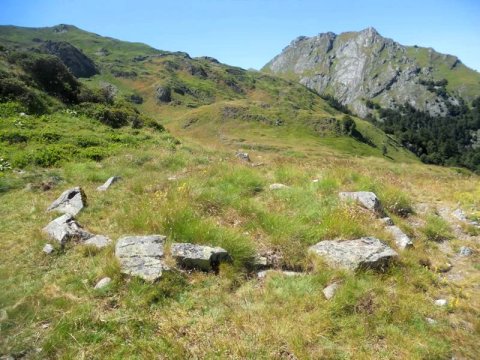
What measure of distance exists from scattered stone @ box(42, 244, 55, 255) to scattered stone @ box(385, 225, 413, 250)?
654 cm

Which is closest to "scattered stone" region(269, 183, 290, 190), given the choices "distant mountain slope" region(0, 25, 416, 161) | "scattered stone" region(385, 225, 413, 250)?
"scattered stone" region(385, 225, 413, 250)

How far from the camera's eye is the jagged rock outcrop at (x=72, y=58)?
112 metres

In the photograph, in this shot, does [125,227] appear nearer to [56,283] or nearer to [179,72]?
[56,283]

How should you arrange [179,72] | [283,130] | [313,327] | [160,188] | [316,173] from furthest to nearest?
[179,72]
[283,130]
[316,173]
[160,188]
[313,327]

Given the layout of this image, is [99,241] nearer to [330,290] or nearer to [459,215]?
[330,290]

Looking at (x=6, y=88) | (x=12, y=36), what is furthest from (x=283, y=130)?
(x=12, y=36)

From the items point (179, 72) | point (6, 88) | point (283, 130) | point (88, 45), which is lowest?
point (283, 130)

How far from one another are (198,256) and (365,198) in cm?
481

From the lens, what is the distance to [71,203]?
894 centimetres

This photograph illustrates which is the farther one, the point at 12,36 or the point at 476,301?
the point at 12,36

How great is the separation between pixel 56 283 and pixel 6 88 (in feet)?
58.6

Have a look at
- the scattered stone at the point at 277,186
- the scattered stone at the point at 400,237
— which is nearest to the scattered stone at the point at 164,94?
the scattered stone at the point at 277,186

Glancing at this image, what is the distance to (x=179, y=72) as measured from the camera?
5630 inches

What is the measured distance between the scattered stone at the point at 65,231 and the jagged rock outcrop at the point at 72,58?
116312 millimetres
